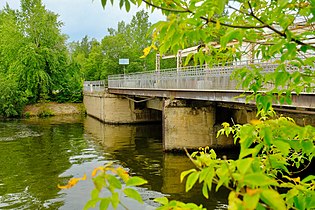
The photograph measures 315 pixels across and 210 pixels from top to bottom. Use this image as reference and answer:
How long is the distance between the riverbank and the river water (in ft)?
38.2

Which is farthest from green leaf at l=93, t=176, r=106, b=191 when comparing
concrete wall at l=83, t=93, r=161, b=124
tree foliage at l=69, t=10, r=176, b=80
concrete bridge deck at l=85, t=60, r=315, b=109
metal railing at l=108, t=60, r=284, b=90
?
tree foliage at l=69, t=10, r=176, b=80

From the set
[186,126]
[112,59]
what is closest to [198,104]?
[186,126]

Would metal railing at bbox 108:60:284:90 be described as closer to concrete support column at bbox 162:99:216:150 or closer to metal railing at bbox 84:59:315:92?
metal railing at bbox 84:59:315:92

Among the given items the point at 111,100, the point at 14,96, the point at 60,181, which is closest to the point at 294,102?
the point at 60,181

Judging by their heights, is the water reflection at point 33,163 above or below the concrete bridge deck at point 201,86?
below

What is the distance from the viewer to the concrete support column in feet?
65.9

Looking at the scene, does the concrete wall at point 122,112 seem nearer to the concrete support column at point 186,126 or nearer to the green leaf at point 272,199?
the concrete support column at point 186,126

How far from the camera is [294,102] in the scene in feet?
38.0

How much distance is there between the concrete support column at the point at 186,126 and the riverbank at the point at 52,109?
2916 centimetres

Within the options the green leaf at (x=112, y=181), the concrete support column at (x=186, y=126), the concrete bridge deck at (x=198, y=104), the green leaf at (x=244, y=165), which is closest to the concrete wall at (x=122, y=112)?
the concrete bridge deck at (x=198, y=104)

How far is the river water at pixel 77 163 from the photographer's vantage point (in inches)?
499

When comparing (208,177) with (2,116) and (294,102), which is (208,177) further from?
(2,116)

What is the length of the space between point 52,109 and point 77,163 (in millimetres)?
29808

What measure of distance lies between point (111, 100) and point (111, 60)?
20706 mm
